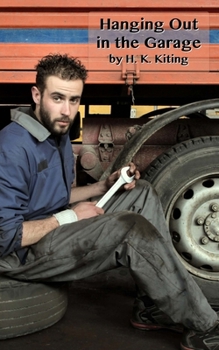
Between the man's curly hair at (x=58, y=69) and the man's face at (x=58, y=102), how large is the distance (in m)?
0.02

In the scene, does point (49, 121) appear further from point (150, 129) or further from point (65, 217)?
point (150, 129)

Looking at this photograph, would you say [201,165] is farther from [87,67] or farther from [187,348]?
[187,348]

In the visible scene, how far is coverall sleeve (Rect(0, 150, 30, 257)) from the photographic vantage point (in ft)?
7.73

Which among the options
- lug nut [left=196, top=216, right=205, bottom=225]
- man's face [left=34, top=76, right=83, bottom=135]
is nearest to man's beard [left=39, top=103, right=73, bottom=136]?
man's face [left=34, top=76, right=83, bottom=135]

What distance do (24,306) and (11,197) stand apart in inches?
23.5

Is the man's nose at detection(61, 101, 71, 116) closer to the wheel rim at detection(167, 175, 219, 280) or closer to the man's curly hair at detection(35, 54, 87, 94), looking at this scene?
the man's curly hair at detection(35, 54, 87, 94)

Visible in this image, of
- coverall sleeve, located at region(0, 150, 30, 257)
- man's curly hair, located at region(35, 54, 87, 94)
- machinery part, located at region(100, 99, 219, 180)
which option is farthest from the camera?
machinery part, located at region(100, 99, 219, 180)

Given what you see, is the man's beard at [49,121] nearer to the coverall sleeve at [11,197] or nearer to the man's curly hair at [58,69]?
the man's curly hair at [58,69]

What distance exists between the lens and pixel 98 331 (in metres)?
2.77

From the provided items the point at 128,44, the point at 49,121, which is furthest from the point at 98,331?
the point at 128,44

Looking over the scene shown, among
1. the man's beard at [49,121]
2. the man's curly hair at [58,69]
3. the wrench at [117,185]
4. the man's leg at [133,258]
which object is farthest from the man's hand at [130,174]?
the man's curly hair at [58,69]

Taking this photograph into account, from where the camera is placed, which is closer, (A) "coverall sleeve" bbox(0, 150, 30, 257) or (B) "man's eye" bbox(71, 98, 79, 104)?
(A) "coverall sleeve" bbox(0, 150, 30, 257)

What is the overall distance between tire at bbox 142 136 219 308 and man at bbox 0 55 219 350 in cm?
53

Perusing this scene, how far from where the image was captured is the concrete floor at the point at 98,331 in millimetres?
2584
